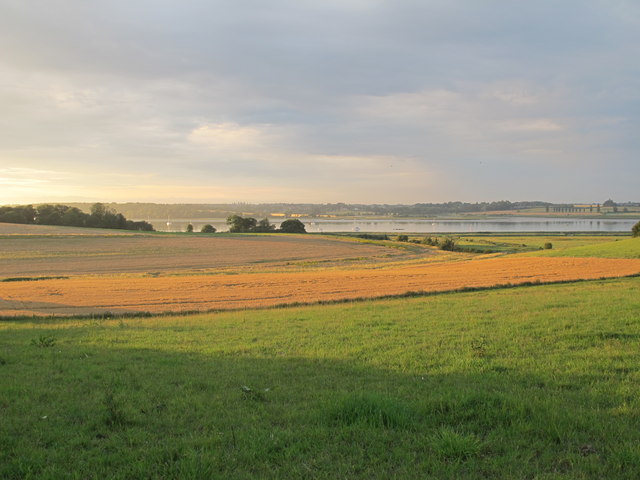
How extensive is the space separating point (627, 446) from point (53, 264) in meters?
56.3

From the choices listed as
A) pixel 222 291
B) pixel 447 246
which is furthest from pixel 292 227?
pixel 222 291

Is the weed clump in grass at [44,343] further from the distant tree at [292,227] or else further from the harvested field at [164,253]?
the distant tree at [292,227]

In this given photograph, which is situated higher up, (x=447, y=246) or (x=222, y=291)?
(x=447, y=246)

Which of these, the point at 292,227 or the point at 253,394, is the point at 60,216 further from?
the point at 253,394

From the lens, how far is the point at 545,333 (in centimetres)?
1038

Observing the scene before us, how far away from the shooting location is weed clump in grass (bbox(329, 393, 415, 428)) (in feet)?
17.3

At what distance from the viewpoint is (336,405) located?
222 inches

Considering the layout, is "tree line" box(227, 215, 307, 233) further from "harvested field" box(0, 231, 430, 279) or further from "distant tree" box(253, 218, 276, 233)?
"harvested field" box(0, 231, 430, 279)

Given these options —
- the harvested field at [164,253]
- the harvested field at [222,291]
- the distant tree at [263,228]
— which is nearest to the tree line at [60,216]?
the distant tree at [263,228]

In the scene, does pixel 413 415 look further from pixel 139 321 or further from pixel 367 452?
pixel 139 321

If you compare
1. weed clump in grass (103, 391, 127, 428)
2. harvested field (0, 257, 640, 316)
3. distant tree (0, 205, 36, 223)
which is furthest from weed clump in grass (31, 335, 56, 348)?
distant tree (0, 205, 36, 223)

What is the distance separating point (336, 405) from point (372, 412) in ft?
1.56

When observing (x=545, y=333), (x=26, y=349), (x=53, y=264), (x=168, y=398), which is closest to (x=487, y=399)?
(x=168, y=398)

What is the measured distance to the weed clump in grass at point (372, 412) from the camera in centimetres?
527
